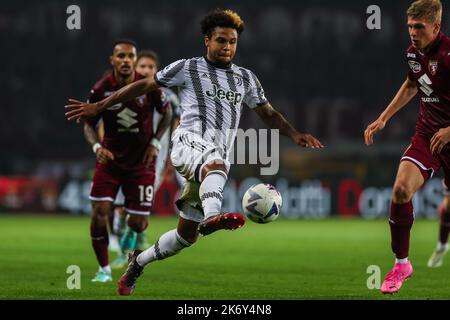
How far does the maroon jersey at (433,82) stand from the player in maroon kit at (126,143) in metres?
2.94

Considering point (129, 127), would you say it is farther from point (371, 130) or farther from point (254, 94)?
point (371, 130)

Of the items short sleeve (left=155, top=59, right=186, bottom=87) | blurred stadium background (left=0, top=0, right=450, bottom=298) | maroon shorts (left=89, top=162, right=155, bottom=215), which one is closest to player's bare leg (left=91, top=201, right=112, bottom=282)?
maroon shorts (left=89, top=162, right=155, bottom=215)

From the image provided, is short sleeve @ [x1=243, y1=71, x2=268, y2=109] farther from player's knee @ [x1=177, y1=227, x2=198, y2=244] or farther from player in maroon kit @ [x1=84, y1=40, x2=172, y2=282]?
player in maroon kit @ [x1=84, y1=40, x2=172, y2=282]

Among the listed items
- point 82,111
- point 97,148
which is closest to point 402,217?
point 82,111

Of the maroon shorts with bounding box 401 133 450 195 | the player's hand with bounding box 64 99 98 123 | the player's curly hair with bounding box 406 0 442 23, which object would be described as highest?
the player's curly hair with bounding box 406 0 442 23

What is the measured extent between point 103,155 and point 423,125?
3.09m

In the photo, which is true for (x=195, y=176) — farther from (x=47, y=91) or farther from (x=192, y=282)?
(x=47, y=91)

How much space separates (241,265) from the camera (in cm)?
1062

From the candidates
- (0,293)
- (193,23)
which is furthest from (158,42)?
(0,293)

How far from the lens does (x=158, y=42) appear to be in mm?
27016

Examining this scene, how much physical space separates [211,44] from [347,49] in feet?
70.6

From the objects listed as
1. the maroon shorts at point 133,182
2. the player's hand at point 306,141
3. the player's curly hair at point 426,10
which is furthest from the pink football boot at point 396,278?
the maroon shorts at point 133,182

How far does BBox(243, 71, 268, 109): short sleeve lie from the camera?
719 centimetres

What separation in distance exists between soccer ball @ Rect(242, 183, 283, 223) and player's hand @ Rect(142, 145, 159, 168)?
9.49ft
